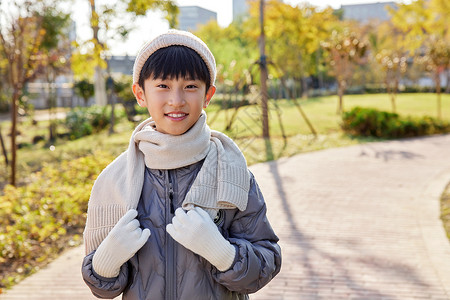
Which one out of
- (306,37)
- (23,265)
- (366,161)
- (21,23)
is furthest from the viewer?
(306,37)

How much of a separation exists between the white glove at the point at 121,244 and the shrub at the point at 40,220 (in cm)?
286

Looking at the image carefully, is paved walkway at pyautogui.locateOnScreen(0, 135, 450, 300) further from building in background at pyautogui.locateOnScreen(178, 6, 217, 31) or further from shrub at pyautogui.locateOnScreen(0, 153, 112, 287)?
building in background at pyautogui.locateOnScreen(178, 6, 217, 31)

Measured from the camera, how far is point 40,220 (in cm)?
539

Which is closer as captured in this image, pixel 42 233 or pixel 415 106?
pixel 42 233

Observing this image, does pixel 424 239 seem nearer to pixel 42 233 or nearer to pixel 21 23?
pixel 42 233

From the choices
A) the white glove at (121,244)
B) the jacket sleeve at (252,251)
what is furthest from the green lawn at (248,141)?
the white glove at (121,244)

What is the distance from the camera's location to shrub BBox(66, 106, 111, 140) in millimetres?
14844

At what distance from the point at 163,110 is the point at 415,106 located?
70.4 ft

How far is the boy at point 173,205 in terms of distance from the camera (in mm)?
1555

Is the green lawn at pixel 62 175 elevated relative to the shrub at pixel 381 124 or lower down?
lower down

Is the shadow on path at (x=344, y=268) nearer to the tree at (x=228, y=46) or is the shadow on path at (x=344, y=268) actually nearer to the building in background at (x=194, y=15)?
the building in background at (x=194, y=15)

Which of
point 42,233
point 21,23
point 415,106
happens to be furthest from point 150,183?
point 415,106

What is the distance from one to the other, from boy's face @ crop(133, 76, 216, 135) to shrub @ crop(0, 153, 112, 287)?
3013 mm

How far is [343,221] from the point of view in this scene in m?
5.68
